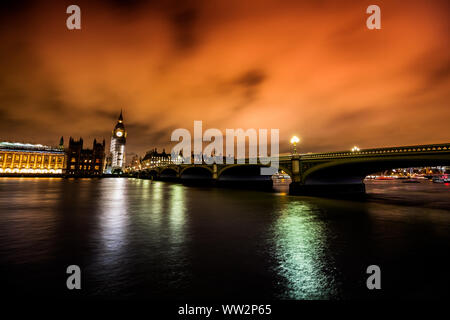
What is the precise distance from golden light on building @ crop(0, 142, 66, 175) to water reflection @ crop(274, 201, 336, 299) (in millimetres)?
161837

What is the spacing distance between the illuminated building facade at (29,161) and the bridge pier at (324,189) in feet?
500

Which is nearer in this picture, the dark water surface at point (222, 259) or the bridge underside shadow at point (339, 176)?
the dark water surface at point (222, 259)

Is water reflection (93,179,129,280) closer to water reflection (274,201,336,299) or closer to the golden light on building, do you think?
water reflection (274,201,336,299)

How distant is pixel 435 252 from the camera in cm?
830

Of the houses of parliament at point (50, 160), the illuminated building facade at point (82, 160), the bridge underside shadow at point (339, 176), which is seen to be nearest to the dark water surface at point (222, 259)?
the bridge underside shadow at point (339, 176)

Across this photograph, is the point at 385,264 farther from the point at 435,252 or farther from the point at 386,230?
the point at 386,230

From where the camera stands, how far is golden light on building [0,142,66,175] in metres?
128

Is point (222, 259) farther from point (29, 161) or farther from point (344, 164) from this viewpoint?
point (29, 161)

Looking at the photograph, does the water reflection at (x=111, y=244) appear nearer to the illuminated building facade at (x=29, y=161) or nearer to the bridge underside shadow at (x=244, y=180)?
the bridge underside shadow at (x=244, y=180)

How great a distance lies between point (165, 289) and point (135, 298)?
660 mm

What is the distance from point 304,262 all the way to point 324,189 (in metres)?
32.5

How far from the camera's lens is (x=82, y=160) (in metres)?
154

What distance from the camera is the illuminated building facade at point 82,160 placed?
150000mm

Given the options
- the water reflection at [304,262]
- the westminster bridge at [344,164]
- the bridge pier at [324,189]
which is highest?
the westminster bridge at [344,164]
